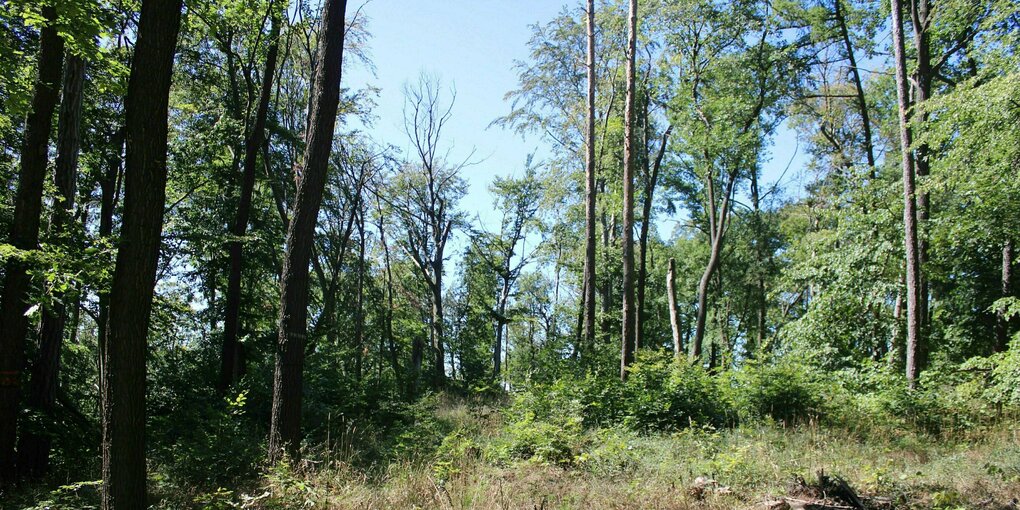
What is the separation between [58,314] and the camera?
8.03 m

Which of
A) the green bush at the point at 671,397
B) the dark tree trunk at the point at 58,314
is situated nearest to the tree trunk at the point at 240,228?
the dark tree trunk at the point at 58,314

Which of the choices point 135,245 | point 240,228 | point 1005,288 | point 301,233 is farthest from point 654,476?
point 1005,288

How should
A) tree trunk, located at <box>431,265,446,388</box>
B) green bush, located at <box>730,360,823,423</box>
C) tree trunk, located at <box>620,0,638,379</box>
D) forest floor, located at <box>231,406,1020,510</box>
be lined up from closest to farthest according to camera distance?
forest floor, located at <box>231,406,1020,510</box>
green bush, located at <box>730,360,823,423</box>
tree trunk, located at <box>620,0,638,379</box>
tree trunk, located at <box>431,265,446,388</box>

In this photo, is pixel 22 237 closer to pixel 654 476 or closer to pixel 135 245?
pixel 135 245

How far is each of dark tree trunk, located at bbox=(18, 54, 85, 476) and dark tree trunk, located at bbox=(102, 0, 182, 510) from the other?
4.28 meters

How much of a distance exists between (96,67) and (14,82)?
2170mm

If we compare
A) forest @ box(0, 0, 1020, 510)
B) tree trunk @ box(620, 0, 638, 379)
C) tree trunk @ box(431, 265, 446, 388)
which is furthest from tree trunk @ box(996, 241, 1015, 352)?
tree trunk @ box(431, 265, 446, 388)

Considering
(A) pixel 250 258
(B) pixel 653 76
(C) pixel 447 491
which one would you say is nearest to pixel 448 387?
(A) pixel 250 258

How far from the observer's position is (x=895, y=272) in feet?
47.2

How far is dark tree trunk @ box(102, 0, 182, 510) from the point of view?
483 cm

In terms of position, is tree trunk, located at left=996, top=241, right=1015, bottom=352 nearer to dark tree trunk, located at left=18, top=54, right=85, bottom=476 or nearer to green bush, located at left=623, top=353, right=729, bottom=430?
green bush, located at left=623, top=353, right=729, bottom=430

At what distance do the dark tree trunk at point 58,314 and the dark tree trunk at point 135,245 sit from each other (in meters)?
4.28

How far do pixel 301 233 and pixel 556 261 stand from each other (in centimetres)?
2073

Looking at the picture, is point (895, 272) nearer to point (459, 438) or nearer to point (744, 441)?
point (744, 441)
